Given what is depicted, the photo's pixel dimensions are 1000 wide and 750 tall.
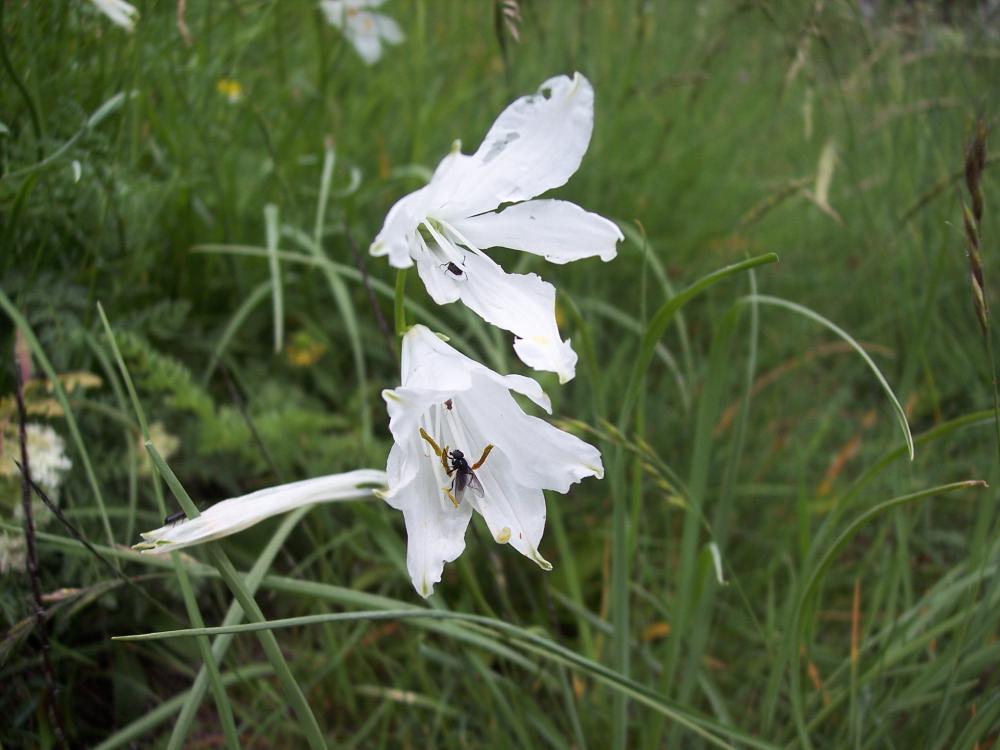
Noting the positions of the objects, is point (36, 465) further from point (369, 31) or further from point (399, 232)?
point (369, 31)

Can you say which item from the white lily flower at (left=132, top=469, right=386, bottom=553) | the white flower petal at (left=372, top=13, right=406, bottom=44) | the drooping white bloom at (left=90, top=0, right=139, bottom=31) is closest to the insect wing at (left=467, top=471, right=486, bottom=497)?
the white lily flower at (left=132, top=469, right=386, bottom=553)

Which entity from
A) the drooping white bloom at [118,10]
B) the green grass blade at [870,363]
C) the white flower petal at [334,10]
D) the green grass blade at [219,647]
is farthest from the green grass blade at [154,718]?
the white flower petal at [334,10]

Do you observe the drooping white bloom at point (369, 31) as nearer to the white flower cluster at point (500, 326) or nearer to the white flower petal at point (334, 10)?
the white flower petal at point (334, 10)

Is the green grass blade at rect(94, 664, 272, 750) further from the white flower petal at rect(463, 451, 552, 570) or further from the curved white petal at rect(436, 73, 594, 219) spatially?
the curved white petal at rect(436, 73, 594, 219)

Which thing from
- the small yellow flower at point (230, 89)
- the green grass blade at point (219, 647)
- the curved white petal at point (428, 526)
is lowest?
the green grass blade at point (219, 647)

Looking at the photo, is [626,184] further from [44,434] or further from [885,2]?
[44,434]

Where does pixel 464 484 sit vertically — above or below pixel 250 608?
above

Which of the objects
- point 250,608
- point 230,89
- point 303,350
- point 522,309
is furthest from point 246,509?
point 230,89

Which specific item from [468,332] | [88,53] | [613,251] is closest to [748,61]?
[468,332]

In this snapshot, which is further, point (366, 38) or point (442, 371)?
point (366, 38)
